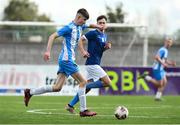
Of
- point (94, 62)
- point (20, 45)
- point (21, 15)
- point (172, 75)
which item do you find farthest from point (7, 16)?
point (94, 62)

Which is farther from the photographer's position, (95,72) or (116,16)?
(116,16)

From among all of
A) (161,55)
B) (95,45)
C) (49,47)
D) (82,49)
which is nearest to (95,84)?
(95,45)

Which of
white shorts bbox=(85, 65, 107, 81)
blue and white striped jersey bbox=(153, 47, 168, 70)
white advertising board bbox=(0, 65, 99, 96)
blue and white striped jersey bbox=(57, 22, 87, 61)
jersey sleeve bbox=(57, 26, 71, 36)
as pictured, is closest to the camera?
jersey sleeve bbox=(57, 26, 71, 36)

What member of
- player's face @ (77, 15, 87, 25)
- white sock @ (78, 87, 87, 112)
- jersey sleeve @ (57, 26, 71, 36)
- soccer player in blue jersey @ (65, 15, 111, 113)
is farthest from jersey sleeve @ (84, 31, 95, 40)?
white sock @ (78, 87, 87, 112)

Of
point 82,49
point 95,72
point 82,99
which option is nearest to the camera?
point 82,99

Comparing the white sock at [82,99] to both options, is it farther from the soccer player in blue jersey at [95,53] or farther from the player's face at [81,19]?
the soccer player in blue jersey at [95,53]

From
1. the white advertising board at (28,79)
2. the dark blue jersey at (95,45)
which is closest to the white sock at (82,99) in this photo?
the dark blue jersey at (95,45)

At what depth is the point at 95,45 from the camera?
17562 mm

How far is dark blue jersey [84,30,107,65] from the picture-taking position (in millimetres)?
17422

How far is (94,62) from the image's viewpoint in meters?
17.4

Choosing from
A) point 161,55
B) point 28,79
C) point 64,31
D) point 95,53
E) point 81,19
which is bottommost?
point 28,79

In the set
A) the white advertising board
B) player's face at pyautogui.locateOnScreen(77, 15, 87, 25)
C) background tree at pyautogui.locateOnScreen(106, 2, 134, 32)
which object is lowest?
the white advertising board

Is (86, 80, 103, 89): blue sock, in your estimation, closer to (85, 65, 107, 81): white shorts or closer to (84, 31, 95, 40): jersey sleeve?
(85, 65, 107, 81): white shorts

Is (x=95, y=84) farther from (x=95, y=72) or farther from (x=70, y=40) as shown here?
(x=70, y=40)
